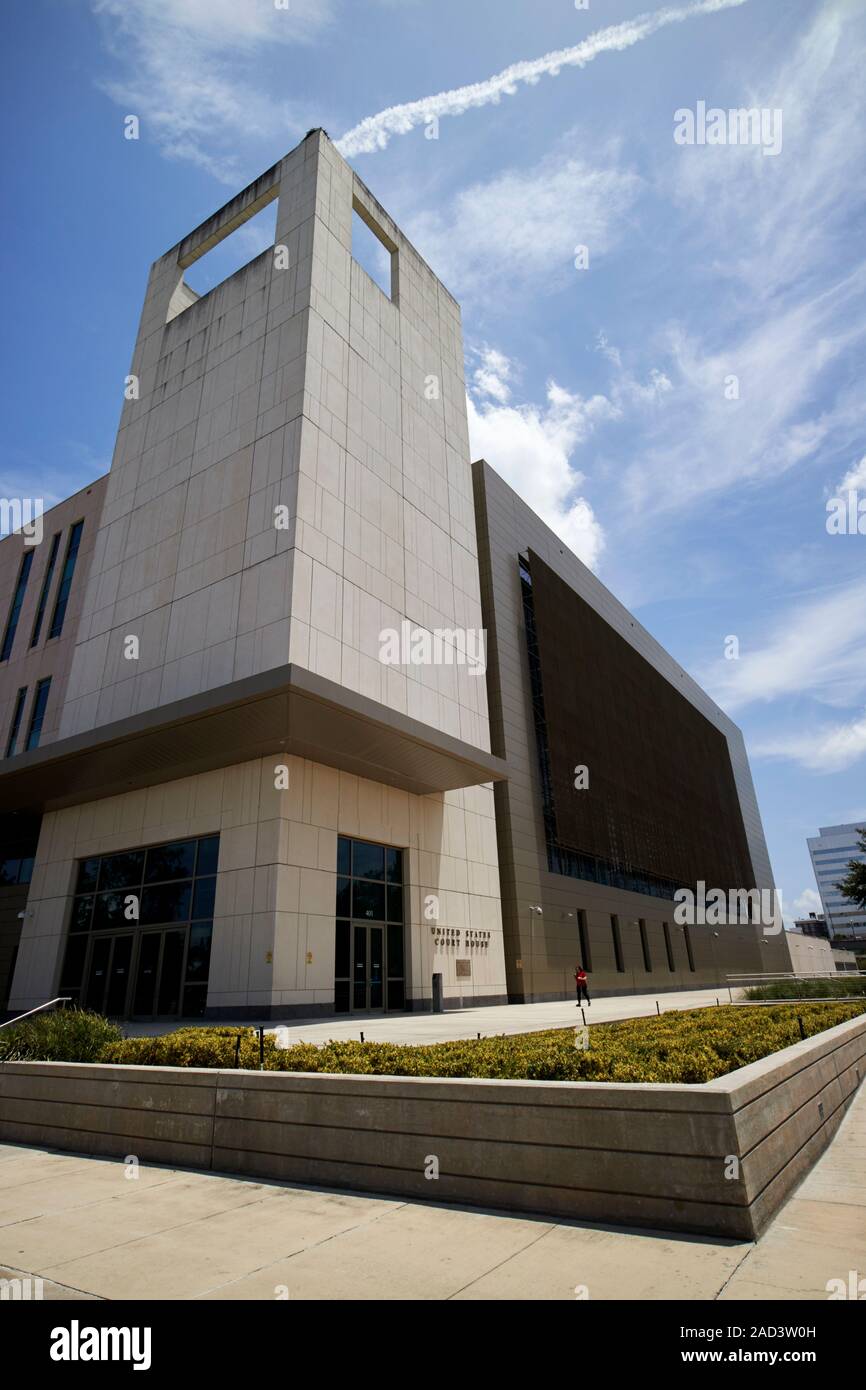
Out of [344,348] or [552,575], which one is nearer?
[344,348]

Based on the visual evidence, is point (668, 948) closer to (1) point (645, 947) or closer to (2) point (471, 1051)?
(1) point (645, 947)

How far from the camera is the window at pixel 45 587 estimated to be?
33.7 m

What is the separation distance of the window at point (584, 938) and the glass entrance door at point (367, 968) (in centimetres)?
1747

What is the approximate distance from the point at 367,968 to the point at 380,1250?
1825 cm

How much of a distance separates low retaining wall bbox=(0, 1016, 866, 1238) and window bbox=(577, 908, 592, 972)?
2984 cm

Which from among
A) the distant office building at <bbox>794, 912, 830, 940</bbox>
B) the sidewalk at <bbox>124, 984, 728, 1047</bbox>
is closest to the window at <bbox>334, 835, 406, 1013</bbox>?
the sidewalk at <bbox>124, 984, 728, 1047</bbox>

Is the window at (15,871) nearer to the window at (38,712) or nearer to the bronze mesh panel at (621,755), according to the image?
the window at (38,712)

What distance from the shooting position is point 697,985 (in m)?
51.7
